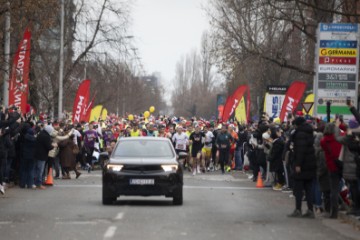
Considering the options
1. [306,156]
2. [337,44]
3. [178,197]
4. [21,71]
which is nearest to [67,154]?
[21,71]

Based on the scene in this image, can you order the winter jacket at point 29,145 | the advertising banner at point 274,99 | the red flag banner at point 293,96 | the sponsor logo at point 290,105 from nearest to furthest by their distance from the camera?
the winter jacket at point 29,145 < the red flag banner at point 293,96 < the sponsor logo at point 290,105 < the advertising banner at point 274,99

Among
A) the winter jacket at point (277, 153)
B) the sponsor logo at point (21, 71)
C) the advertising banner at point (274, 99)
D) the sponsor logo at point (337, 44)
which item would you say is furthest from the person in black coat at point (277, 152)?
the advertising banner at point (274, 99)

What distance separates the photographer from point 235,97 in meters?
50.0

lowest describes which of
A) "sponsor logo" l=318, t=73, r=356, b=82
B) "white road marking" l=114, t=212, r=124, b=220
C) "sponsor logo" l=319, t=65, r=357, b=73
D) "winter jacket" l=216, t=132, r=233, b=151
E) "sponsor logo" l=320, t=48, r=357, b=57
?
"white road marking" l=114, t=212, r=124, b=220

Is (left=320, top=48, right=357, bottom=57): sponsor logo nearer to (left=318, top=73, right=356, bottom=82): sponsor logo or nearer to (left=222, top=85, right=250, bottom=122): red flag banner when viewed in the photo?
(left=318, top=73, right=356, bottom=82): sponsor logo

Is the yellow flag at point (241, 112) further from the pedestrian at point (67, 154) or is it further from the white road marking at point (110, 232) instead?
the white road marking at point (110, 232)

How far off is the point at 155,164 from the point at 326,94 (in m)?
6.51

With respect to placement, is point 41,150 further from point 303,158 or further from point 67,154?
point 303,158

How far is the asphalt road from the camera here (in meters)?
16.0

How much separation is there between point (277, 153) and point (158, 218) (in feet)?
34.7

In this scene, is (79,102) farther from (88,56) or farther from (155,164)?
(155,164)

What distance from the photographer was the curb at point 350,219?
1849 cm

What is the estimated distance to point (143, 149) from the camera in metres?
22.9

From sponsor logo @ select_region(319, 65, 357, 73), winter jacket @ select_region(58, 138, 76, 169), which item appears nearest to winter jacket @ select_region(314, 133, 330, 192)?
sponsor logo @ select_region(319, 65, 357, 73)
